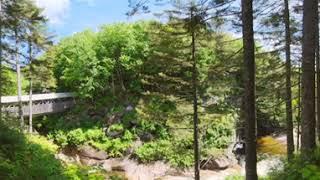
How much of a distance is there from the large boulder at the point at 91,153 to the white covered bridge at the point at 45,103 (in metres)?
4.04

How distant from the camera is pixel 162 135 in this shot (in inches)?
1036

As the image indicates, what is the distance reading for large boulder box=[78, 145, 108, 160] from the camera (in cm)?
2545

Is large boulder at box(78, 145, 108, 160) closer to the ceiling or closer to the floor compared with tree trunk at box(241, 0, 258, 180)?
closer to the floor

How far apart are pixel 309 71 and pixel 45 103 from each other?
77.1 ft

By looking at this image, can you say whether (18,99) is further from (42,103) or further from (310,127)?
(310,127)

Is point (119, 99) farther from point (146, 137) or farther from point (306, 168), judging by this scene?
point (306, 168)

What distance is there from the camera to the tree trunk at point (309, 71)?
734cm

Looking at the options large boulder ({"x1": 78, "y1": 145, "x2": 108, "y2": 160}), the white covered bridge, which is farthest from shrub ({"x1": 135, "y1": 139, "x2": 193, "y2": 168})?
the white covered bridge

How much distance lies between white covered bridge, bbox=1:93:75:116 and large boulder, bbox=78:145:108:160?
159 inches

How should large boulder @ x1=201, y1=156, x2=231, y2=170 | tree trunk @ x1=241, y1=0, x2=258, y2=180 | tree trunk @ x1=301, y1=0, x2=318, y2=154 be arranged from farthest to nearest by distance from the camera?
large boulder @ x1=201, y1=156, x2=231, y2=170
tree trunk @ x1=241, y1=0, x2=258, y2=180
tree trunk @ x1=301, y1=0, x2=318, y2=154

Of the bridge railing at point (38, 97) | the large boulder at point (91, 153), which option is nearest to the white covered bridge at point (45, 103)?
the bridge railing at point (38, 97)

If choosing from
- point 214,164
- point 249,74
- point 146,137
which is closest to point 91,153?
point 146,137

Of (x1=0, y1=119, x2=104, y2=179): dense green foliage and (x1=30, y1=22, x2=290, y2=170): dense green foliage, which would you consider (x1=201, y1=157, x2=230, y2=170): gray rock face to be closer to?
(x1=30, y1=22, x2=290, y2=170): dense green foliage

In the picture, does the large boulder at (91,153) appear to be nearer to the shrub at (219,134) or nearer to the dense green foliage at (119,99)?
the dense green foliage at (119,99)
